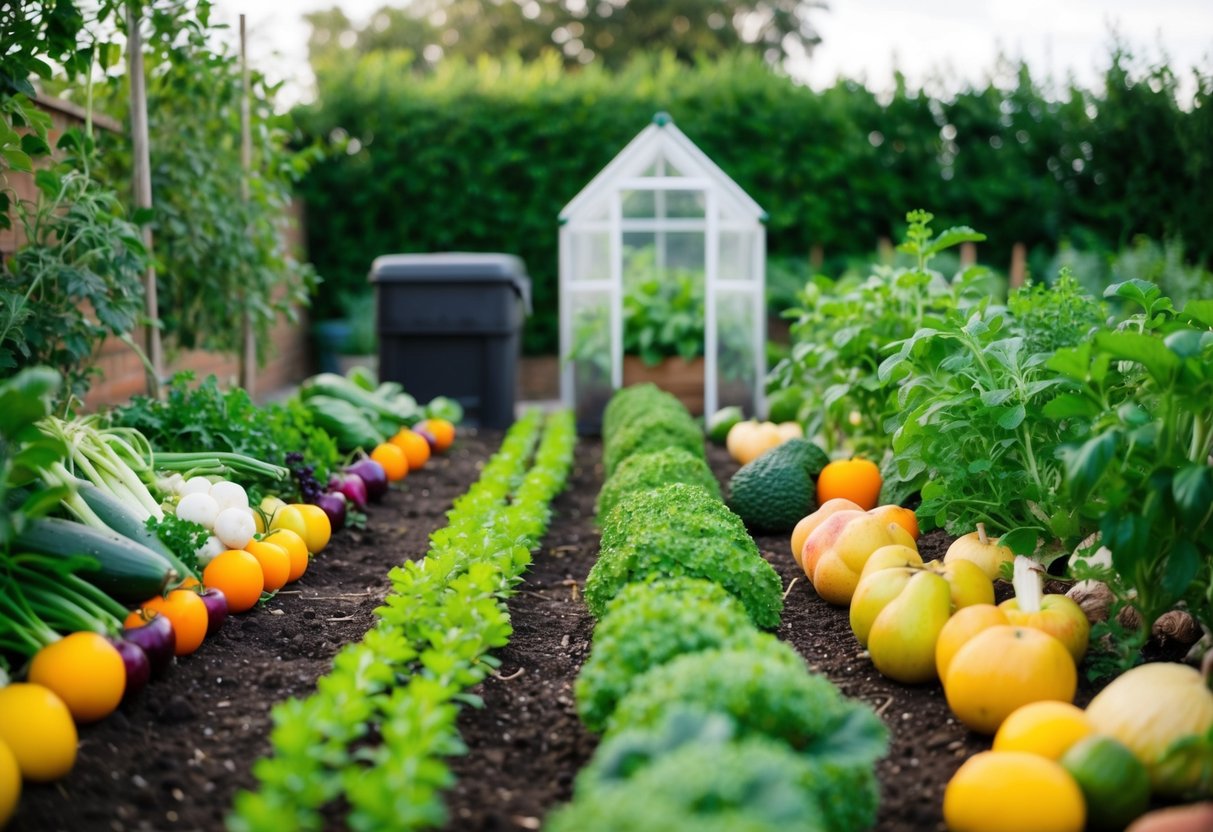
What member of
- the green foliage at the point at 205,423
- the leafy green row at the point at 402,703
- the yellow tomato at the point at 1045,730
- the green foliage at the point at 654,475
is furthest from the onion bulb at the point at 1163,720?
the green foliage at the point at 205,423

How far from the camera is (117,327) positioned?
4.11 meters

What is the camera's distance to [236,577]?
323cm

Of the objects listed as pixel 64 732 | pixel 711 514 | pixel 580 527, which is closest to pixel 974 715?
pixel 711 514

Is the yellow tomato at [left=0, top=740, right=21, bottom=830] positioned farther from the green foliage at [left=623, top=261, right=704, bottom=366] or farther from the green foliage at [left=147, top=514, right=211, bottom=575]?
the green foliage at [left=623, top=261, right=704, bottom=366]

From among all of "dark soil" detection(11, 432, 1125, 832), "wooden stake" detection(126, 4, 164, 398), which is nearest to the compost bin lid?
"wooden stake" detection(126, 4, 164, 398)

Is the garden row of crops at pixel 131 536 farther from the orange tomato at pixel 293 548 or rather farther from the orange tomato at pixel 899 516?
the orange tomato at pixel 899 516

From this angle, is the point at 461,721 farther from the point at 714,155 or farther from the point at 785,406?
the point at 714,155

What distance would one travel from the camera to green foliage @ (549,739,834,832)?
1.44 metres

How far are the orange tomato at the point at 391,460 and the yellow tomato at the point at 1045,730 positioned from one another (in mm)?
4025

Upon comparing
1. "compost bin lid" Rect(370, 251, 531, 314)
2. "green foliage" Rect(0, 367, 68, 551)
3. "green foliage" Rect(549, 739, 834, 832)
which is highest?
"compost bin lid" Rect(370, 251, 531, 314)

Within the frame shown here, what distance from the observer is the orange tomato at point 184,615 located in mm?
2781

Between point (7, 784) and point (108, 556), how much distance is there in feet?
2.67

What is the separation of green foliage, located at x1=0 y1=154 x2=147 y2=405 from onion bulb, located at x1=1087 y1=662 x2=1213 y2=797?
3.61 metres

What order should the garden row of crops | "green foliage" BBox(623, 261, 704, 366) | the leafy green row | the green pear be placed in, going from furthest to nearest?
"green foliage" BBox(623, 261, 704, 366), the green pear, the garden row of crops, the leafy green row
